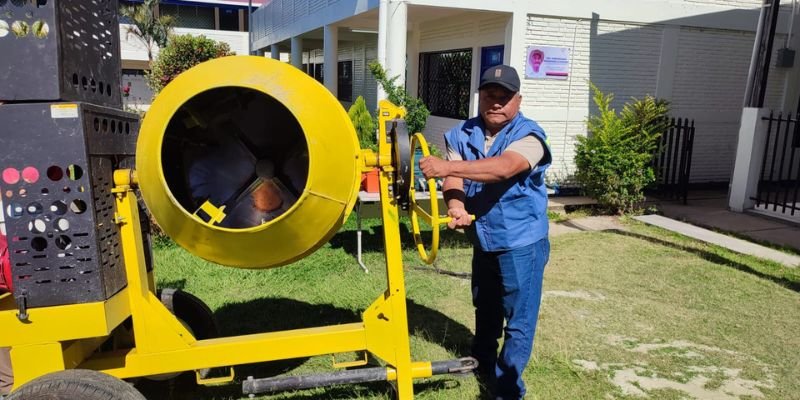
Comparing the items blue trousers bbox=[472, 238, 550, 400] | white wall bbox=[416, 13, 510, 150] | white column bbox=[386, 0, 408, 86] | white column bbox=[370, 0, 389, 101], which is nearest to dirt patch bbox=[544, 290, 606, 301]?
blue trousers bbox=[472, 238, 550, 400]

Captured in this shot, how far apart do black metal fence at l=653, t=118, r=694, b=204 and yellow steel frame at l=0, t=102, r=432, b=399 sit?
643 centimetres

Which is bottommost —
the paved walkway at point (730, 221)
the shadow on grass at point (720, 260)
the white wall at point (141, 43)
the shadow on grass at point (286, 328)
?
the shadow on grass at point (286, 328)

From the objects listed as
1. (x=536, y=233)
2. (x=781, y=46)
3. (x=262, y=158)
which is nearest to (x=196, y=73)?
(x=262, y=158)

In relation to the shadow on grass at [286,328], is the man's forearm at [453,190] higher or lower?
higher

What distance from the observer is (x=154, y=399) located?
298cm

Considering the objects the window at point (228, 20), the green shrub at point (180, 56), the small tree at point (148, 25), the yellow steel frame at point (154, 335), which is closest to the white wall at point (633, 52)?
the yellow steel frame at point (154, 335)

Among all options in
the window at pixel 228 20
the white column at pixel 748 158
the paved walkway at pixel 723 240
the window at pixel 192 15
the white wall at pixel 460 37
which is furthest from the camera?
the window at pixel 228 20

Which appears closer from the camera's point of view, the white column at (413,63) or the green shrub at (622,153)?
the green shrub at (622,153)

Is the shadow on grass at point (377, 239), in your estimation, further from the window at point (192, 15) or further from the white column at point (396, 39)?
the window at point (192, 15)

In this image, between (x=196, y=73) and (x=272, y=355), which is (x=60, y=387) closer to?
(x=272, y=355)

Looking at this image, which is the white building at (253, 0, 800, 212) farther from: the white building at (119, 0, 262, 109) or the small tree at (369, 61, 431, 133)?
the white building at (119, 0, 262, 109)

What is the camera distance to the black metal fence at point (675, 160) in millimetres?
8070

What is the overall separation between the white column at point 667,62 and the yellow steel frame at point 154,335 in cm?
745

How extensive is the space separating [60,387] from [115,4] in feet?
5.10
